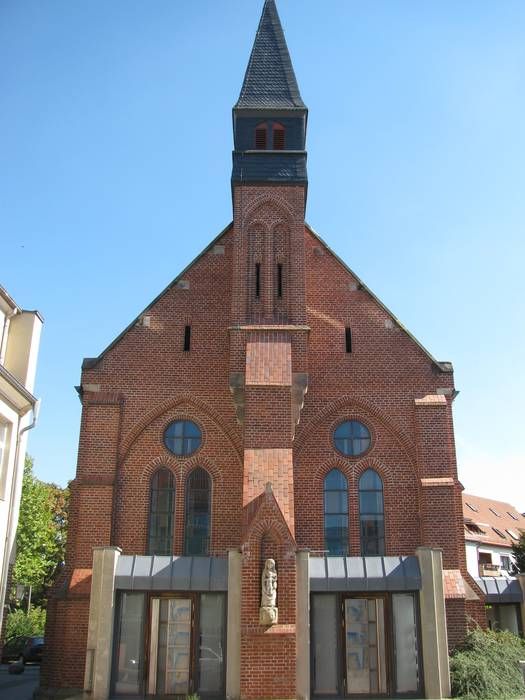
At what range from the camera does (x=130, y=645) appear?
17828 millimetres

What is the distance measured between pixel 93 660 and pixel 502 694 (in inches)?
376

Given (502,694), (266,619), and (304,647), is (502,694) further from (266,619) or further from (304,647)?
(266,619)

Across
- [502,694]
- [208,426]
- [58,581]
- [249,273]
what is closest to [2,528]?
[58,581]

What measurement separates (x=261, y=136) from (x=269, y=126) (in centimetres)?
44

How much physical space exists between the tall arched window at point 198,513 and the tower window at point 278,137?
37.0ft

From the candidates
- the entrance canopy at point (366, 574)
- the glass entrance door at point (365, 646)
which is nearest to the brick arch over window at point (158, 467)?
the entrance canopy at point (366, 574)

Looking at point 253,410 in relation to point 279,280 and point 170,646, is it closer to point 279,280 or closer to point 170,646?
point 279,280

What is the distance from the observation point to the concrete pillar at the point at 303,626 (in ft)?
55.0

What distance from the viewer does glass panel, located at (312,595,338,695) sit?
58.5ft

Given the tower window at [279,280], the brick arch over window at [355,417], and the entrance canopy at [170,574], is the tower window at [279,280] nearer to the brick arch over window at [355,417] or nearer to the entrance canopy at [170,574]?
the brick arch over window at [355,417]

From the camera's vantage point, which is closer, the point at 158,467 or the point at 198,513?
the point at 198,513

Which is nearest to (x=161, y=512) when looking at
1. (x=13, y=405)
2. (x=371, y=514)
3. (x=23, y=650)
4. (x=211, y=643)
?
(x=211, y=643)

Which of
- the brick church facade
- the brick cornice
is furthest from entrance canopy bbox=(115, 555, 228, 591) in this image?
the brick cornice

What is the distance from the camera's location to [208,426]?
875 inches
